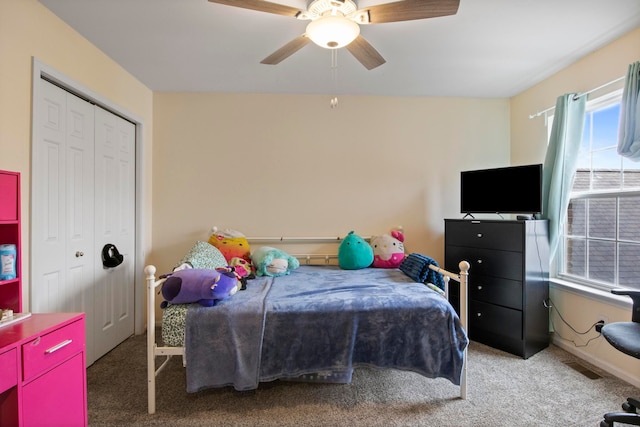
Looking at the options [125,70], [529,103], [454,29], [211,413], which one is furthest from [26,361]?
[529,103]

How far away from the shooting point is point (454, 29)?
1.92m

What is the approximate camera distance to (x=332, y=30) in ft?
4.79

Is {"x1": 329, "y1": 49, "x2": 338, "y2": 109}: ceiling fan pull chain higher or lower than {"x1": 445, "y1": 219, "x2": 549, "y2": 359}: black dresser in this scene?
higher

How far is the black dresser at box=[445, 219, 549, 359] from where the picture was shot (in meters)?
2.31

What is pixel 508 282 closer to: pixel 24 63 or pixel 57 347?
pixel 57 347

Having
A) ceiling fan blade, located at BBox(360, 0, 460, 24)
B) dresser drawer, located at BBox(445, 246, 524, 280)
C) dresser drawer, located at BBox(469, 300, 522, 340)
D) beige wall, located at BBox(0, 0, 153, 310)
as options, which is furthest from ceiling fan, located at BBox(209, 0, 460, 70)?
dresser drawer, located at BBox(469, 300, 522, 340)

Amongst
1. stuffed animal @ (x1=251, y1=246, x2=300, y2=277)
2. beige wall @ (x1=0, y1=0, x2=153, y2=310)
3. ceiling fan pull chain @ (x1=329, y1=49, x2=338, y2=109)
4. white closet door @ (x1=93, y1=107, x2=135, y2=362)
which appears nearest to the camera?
beige wall @ (x1=0, y1=0, x2=153, y2=310)

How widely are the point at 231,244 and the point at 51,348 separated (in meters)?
1.52

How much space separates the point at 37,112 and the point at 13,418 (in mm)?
1570

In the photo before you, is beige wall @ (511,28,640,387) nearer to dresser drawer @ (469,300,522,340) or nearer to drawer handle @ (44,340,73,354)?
dresser drawer @ (469,300,522,340)

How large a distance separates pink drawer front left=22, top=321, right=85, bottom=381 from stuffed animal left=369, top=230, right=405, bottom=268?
2232 millimetres

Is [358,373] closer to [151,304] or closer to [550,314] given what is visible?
[151,304]

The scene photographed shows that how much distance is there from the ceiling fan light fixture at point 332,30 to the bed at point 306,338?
150 cm

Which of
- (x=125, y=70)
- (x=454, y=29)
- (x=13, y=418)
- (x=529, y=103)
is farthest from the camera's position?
(x=529, y=103)
